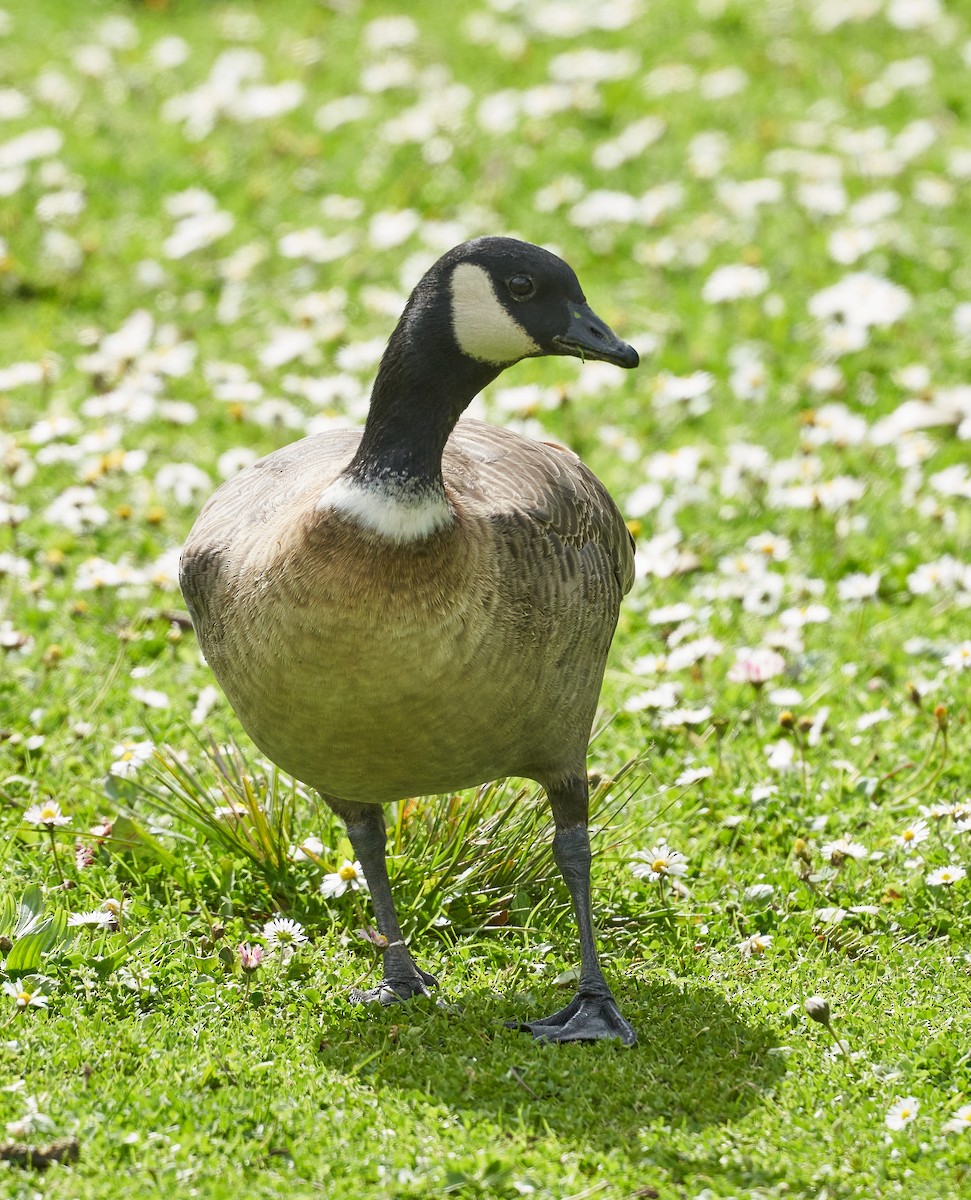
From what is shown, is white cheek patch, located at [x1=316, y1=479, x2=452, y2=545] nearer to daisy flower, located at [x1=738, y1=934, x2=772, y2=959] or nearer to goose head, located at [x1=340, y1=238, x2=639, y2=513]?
goose head, located at [x1=340, y1=238, x2=639, y2=513]

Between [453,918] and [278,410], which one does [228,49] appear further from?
[453,918]

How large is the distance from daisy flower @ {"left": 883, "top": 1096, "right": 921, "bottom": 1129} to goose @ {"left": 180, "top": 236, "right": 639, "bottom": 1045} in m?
0.75

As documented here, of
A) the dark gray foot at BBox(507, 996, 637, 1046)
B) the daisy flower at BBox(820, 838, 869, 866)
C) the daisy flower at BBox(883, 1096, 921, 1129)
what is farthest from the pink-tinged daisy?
the daisy flower at BBox(820, 838, 869, 866)

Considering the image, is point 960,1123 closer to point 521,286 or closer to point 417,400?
point 417,400

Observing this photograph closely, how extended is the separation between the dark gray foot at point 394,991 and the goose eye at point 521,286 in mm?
1995

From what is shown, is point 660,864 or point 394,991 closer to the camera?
point 394,991

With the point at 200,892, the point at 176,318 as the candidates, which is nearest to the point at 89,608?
the point at 200,892

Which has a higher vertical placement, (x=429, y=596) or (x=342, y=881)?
(x=429, y=596)

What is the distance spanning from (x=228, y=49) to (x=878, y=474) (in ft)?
23.1

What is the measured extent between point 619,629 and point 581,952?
2235 millimetres

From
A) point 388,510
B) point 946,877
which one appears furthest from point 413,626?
point 946,877

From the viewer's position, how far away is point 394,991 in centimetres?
461

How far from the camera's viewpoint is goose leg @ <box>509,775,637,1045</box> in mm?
4395

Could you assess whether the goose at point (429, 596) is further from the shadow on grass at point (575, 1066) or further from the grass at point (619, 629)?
the grass at point (619, 629)
